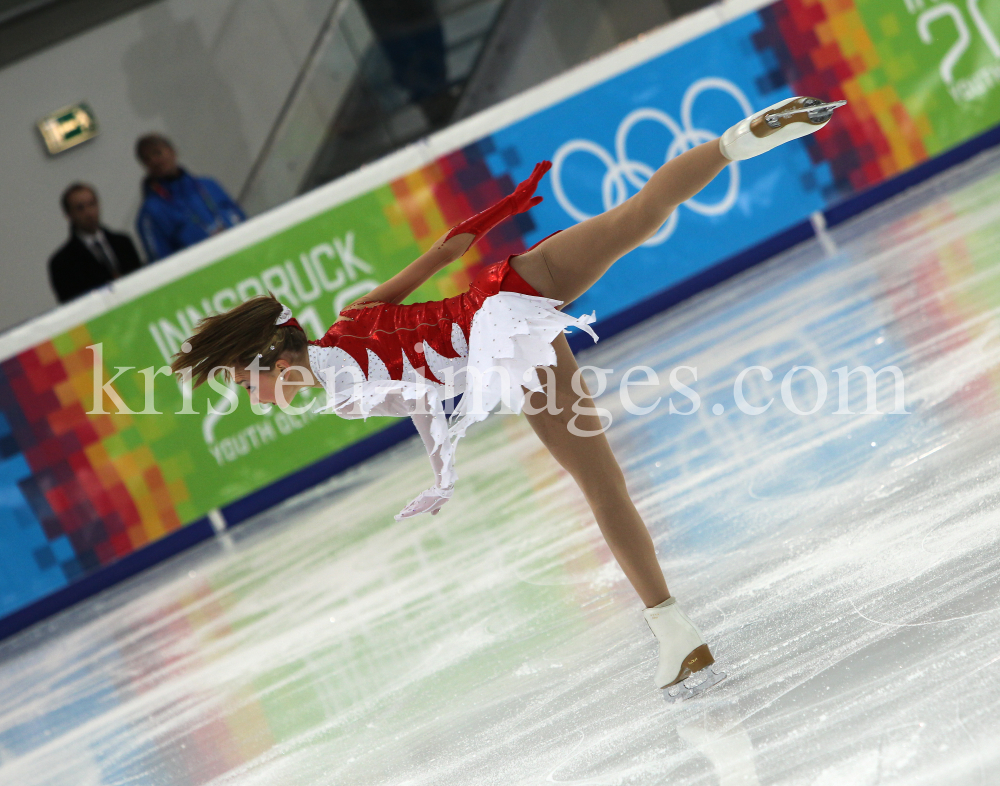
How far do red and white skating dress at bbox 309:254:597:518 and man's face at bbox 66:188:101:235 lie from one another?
4.58m

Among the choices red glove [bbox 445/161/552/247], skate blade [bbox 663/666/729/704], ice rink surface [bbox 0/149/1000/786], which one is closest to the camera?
ice rink surface [bbox 0/149/1000/786]

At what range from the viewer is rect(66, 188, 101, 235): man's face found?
6098mm

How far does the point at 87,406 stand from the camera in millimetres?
5461

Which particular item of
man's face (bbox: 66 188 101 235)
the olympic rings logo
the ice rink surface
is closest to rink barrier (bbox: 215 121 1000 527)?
the olympic rings logo

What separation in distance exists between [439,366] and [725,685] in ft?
2.64

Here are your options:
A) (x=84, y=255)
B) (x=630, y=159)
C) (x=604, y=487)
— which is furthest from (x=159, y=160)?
(x=604, y=487)

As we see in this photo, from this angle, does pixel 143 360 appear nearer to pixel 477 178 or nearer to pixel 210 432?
pixel 210 432

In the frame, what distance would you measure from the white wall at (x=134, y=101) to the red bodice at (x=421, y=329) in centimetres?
720

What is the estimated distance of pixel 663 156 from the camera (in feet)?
20.6

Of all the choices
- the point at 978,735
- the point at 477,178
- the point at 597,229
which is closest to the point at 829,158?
the point at 477,178

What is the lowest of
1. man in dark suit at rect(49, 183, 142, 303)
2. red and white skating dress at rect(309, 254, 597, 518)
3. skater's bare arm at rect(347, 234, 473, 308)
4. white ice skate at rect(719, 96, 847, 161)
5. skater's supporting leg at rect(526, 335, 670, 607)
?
skater's supporting leg at rect(526, 335, 670, 607)

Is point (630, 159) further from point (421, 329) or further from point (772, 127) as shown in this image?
point (421, 329)

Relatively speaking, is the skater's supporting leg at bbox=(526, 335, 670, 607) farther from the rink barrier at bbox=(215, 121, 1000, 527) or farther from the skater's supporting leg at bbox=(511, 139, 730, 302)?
the rink barrier at bbox=(215, 121, 1000, 527)

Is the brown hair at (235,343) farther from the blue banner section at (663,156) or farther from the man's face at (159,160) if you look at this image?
the man's face at (159,160)
